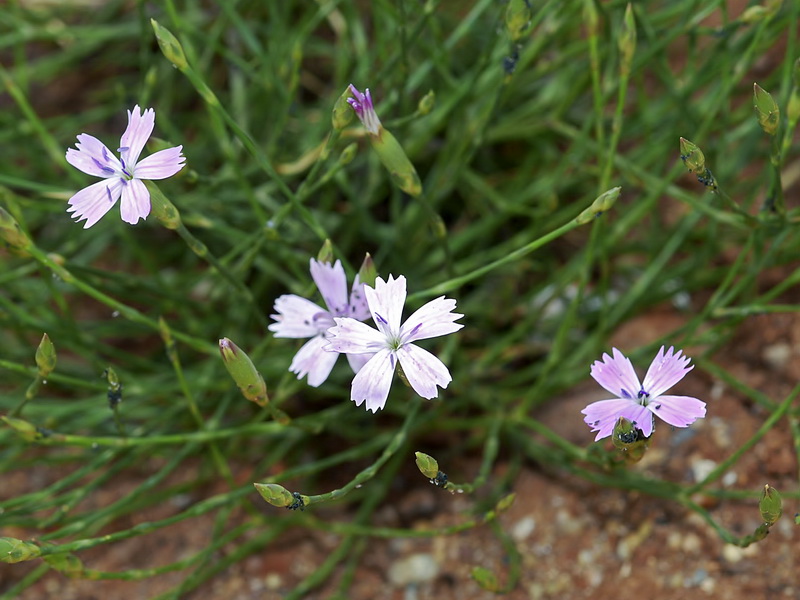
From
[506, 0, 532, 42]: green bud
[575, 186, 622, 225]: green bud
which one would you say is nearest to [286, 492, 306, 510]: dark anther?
[575, 186, 622, 225]: green bud

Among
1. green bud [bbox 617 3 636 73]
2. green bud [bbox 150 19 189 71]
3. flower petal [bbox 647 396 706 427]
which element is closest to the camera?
flower petal [bbox 647 396 706 427]

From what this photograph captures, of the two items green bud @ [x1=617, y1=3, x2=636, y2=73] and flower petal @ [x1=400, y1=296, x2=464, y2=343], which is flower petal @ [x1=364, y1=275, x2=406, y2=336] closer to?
flower petal @ [x1=400, y1=296, x2=464, y2=343]

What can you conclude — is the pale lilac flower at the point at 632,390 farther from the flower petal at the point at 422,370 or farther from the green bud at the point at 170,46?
the green bud at the point at 170,46

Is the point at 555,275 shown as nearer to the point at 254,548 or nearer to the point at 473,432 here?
the point at 473,432

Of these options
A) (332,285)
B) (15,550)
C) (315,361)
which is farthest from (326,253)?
(15,550)

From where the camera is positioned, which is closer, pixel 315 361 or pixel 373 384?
pixel 373 384

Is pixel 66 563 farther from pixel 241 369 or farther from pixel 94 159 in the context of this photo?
pixel 94 159

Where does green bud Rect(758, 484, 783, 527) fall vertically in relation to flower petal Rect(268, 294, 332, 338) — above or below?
below
